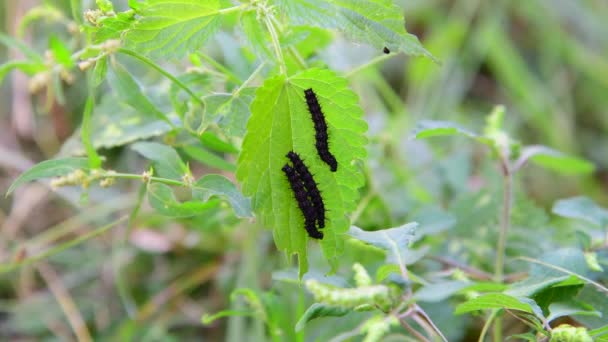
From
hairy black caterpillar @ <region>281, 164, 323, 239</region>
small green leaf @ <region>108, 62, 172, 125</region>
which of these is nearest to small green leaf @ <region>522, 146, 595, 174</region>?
hairy black caterpillar @ <region>281, 164, 323, 239</region>

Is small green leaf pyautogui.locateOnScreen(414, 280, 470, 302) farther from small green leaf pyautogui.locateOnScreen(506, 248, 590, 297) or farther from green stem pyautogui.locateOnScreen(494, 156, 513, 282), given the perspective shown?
green stem pyautogui.locateOnScreen(494, 156, 513, 282)

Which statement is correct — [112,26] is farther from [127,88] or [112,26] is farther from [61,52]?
[61,52]

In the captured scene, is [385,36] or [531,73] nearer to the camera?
[385,36]

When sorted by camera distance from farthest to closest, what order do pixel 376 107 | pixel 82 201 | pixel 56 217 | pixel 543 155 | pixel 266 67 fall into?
pixel 376 107, pixel 56 217, pixel 543 155, pixel 266 67, pixel 82 201

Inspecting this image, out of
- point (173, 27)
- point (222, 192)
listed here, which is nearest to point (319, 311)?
point (222, 192)

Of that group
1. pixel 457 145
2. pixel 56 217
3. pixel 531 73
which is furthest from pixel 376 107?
pixel 56 217

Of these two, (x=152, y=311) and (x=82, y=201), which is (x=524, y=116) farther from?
(x=82, y=201)

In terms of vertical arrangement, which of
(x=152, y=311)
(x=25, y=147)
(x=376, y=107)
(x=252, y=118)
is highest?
(x=252, y=118)
